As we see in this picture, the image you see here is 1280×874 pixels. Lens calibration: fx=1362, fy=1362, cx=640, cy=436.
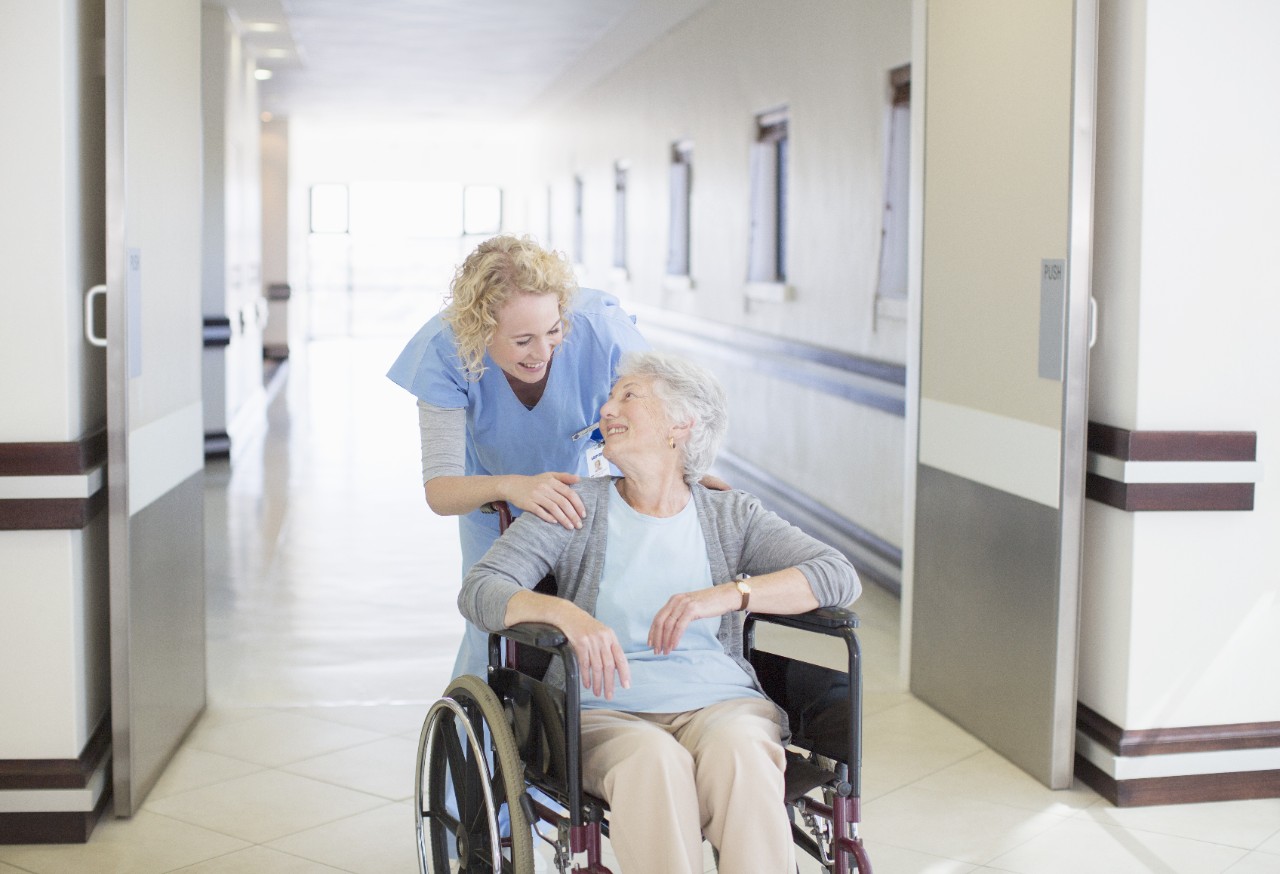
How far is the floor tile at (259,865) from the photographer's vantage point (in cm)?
274

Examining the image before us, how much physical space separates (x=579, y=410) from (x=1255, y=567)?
1624 millimetres

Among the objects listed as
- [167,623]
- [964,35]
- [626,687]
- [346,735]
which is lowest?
[346,735]

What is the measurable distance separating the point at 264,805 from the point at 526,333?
1377 mm

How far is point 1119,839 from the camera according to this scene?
9.52ft

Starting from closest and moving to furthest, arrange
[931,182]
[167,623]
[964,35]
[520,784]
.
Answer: [520,784]
[167,623]
[964,35]
[931,182]

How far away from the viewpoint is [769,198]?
7.39m

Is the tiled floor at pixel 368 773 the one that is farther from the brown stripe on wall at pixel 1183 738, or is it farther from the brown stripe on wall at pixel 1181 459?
the brown stripe on wall at pixel 1181 459

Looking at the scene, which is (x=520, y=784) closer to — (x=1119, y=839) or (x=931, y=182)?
(x=1119, y=839)

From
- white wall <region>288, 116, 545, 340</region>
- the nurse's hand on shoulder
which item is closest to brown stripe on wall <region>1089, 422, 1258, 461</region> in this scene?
the nurse's hand on shoulder

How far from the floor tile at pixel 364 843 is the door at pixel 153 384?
41 cm

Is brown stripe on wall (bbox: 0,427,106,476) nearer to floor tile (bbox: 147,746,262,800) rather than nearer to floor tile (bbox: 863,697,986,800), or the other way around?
floor tile (bbox: 147,746,262,800)

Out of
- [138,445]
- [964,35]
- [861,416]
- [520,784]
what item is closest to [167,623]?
[138,445]

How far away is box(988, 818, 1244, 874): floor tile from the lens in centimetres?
276

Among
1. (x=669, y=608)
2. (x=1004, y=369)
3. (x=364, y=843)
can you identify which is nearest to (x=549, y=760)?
(x=669, y=608)
